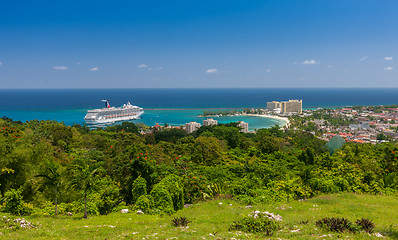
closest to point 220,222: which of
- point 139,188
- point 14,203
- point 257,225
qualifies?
point 257,225

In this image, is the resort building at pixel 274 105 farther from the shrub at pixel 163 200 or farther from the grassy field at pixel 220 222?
the shrub at pixel 163 200

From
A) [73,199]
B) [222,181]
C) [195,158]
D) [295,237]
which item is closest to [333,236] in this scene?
[295,237]

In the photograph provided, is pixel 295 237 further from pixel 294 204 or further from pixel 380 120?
pixel 380 120

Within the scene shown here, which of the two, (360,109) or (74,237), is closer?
(74,237)

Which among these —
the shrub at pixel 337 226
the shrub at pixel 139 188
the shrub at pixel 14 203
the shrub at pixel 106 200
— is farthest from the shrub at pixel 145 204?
the shrub at pixel 337 226

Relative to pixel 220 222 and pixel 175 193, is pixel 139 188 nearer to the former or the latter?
pixel 175 193

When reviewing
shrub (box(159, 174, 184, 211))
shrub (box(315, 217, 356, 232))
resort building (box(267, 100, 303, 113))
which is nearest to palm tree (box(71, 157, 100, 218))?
shrub (box(159, 174, 184, 211))
